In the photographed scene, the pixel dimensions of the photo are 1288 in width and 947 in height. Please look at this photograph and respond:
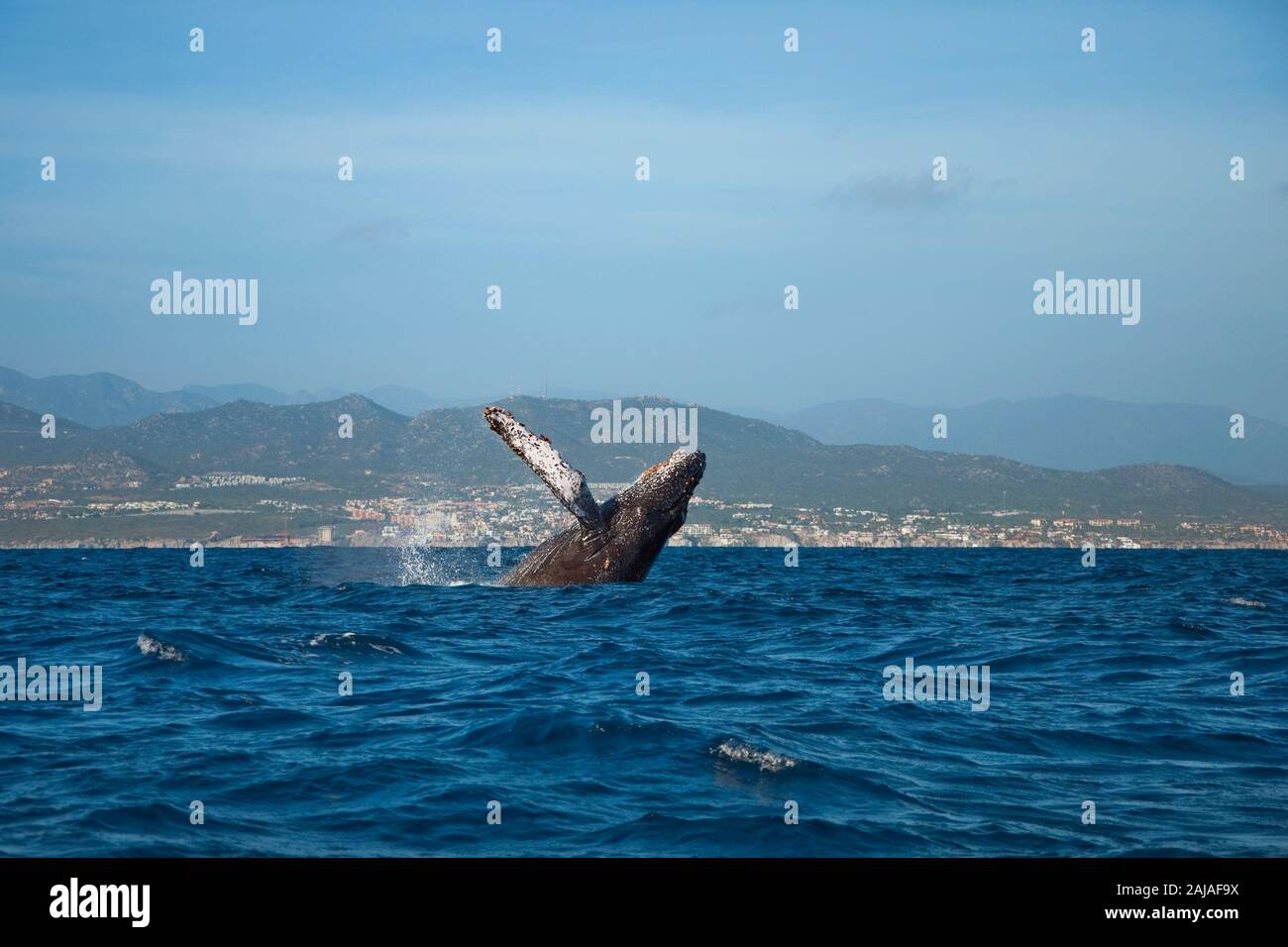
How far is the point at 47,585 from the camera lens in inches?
1379

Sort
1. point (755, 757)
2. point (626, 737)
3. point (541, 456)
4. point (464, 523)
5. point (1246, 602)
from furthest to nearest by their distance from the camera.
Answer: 1. point (464, 523)
2. point (1246, 602)
3. point (541, 456)
4. point (626, 737)
5. point (755, 757)

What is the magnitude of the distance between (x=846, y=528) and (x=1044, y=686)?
142 m

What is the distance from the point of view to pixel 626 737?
12211mm

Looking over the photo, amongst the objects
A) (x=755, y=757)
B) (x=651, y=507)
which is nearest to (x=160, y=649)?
(x=651, y=507)

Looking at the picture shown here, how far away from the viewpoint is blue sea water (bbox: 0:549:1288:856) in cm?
916

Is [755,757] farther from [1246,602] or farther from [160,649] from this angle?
[1246,602]

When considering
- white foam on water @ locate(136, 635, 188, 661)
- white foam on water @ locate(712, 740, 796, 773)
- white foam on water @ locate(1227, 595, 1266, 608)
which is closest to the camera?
white foam on water @ locate(712, 740, 796, 773)

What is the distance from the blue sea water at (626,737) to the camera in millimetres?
9164

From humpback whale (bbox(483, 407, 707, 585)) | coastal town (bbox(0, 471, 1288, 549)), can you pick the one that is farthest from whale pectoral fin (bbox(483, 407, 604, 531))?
coastal town (bbox(0, 471, 1288, 549))

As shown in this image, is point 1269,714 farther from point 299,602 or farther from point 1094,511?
point 1094,511

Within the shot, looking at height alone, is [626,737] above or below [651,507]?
below

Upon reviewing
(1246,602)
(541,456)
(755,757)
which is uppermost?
(541,456)

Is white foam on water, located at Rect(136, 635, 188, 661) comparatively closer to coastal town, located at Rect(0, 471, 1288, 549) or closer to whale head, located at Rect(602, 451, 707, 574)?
whale head, located at Rect(602, 451, 707, 574)
